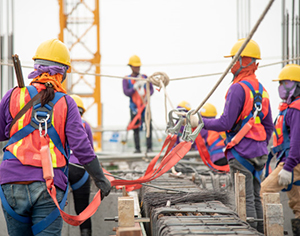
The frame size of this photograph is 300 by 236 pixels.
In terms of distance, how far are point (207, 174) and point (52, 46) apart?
13.1ft

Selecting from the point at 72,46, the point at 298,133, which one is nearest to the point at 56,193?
the point at 298,133

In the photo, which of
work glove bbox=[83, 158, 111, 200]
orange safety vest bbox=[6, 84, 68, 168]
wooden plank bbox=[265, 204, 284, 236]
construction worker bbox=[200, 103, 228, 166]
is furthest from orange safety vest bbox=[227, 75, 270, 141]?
construction worker bbox=[200, 103, 228, 166]

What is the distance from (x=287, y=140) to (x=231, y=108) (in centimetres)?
139

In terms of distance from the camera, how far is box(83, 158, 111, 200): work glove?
3426mm

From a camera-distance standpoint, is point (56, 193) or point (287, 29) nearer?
point (56, 193)

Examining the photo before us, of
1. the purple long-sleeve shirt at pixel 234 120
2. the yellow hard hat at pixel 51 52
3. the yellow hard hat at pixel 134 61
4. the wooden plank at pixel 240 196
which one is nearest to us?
the yellow hard hat at pixel 51 52

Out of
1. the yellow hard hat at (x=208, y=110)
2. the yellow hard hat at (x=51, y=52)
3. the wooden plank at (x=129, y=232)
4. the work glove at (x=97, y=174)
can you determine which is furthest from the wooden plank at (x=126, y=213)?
the yellow hard hat at (x=208, y=110)

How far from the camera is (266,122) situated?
4.90 meters

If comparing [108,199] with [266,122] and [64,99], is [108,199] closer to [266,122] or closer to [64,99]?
[266,122]

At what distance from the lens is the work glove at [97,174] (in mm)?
3426

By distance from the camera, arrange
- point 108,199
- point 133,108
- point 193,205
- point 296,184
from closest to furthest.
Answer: point 193,205 → point 296,184 → point 108,199 → point 133,108

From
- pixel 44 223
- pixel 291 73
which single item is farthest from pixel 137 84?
pixel 44 223

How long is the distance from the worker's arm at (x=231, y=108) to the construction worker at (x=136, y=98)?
5.54m

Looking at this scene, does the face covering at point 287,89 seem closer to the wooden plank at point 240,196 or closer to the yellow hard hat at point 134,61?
the wooden plank at point 240,196
